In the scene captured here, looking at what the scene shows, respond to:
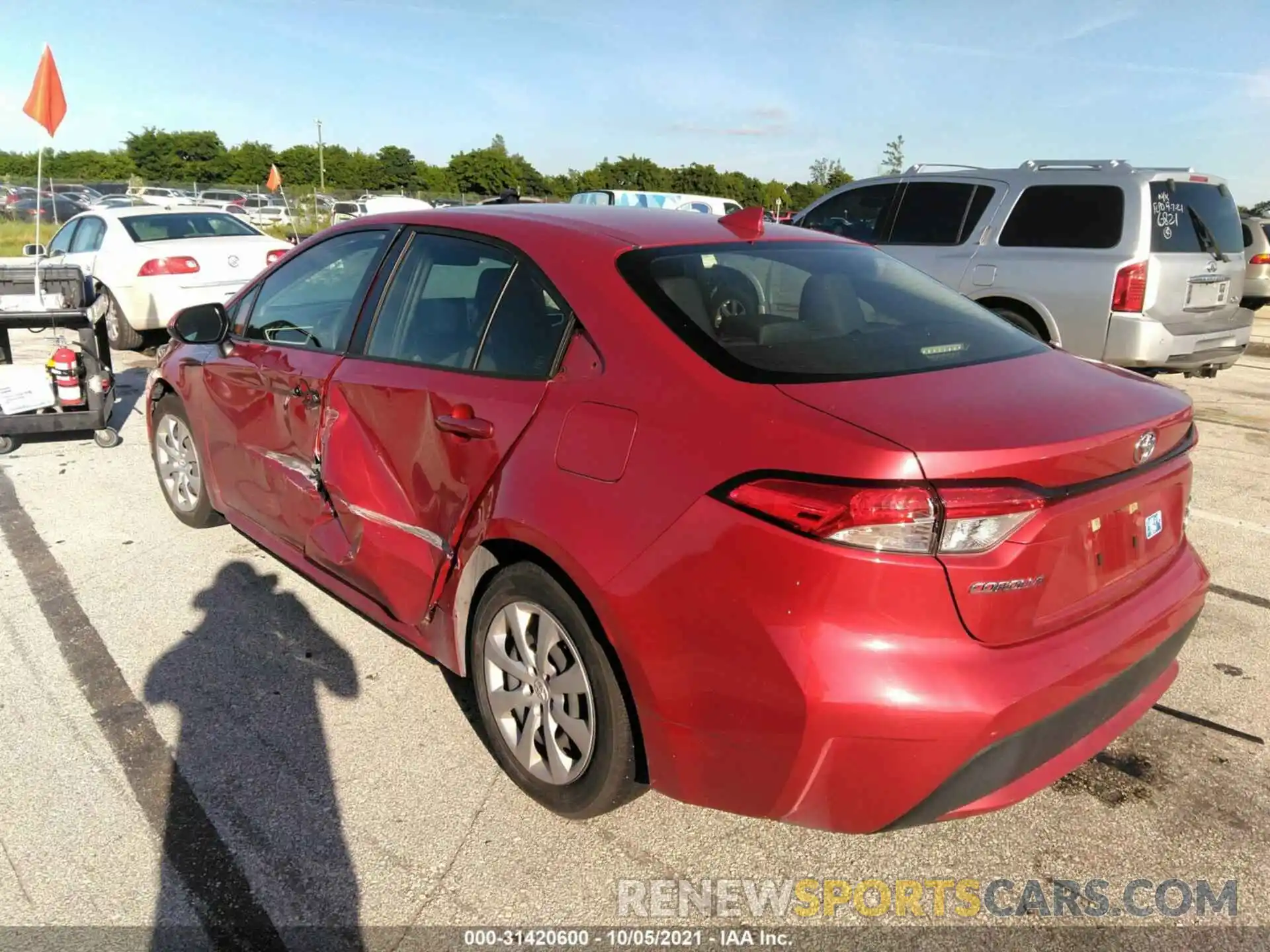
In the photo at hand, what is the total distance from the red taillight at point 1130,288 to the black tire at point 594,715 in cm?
579

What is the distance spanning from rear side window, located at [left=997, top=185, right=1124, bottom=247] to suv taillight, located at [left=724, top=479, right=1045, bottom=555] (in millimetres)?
5865

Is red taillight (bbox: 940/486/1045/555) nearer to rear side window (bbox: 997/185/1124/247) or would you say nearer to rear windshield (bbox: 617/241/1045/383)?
rear windshield (bbox: 617/241/1045/383)

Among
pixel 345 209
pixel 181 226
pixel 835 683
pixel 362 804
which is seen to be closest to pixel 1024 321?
pixel 835 683

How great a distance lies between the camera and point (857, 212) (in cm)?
853

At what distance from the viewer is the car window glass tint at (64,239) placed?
11.5 m

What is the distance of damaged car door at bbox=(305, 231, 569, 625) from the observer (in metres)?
2.62

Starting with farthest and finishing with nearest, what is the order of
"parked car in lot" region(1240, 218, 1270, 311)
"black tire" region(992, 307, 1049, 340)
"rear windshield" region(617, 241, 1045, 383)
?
"parked car in lot" region(1240, 218, 1270, 311) → "black tire" region(992, 307, 1049, 340) → "rear windshield" region(617, 241, 1045, 383)

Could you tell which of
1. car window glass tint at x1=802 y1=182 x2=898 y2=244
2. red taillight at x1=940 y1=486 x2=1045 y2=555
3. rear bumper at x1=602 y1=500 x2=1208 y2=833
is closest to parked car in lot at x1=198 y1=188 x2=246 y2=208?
car window glass tint at x1=802 y1=182 x2=898 y2=244

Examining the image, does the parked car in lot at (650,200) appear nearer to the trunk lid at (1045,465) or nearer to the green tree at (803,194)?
the trunk lid at (1045,465)

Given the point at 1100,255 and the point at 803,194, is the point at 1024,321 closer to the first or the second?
the point at 1100,255

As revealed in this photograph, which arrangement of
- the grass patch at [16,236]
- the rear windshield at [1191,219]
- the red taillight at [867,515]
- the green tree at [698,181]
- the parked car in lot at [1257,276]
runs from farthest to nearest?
the green tree at [698,181] → the grass patch at [16,236] → the parked car in lot at [1257,276] → the rear windshield at [1191,219] → the red taillight at [867,515]

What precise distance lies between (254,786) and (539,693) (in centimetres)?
96

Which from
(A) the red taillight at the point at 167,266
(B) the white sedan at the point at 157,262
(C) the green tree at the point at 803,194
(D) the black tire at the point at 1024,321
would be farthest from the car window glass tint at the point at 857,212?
(C) the green tree at the point at 803,194

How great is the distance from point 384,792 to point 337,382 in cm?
142
